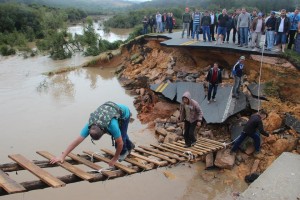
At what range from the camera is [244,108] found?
10367 millimetres

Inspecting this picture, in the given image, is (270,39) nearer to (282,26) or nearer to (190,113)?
(282,26)

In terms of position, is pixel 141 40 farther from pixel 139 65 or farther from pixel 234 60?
pixel 234 60

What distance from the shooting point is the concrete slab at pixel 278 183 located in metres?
6.82

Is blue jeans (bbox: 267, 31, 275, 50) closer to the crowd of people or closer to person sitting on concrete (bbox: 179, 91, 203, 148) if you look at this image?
the crowd of people

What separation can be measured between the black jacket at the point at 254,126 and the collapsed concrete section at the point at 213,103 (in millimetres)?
1634

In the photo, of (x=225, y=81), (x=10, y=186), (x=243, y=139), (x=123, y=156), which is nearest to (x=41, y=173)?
(x=10, y=186)

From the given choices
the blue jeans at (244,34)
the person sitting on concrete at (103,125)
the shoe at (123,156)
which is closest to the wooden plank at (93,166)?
the person sitting on concrete at (103,125)

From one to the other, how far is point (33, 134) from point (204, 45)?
8.14 meters

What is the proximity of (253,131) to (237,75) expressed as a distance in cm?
248

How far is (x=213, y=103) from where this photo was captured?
11.2m

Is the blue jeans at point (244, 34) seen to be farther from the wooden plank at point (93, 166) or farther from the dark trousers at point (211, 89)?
the wooden plank at point (93, 166)

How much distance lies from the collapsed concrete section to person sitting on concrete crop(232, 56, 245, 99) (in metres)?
0.20

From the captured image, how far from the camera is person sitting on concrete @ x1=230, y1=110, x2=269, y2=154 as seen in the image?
845 centimetres

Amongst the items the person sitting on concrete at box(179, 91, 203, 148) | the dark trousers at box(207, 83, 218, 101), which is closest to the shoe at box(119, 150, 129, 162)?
the person sitting on concrete at box(179, 91, 203, 148)
